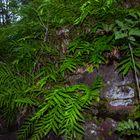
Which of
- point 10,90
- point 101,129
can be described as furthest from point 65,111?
point 10,90

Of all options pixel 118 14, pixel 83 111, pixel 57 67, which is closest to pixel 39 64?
pixel 57 67

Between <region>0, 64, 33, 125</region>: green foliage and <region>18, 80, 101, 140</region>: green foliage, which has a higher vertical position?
<region>0, 64, 33, 125</region>: green foliage

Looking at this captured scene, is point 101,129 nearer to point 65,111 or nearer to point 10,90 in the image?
point 65,111

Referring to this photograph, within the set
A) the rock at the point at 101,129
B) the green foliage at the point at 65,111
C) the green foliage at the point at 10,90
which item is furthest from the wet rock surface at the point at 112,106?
the green foliage at the point at 10,90

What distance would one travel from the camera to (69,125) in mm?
2824

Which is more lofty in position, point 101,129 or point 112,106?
point 112,106

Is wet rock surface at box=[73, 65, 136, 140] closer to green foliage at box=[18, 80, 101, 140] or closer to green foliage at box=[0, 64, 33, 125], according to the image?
green foliage at box=[18, 80, 101, 140]

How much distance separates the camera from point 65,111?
2891 millimetres

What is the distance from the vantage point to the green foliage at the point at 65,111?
2858 mm

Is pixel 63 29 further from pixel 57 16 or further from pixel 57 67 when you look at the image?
pixel 57 67

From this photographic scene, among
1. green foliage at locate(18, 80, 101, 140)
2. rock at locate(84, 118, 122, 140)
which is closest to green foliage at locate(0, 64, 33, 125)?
green foliage at locate(18, 80, 101, 140)

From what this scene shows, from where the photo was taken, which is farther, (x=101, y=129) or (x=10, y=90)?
(x=10, y=90)

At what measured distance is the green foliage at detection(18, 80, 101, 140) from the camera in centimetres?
286

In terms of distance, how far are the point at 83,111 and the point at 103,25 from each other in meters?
1.05
